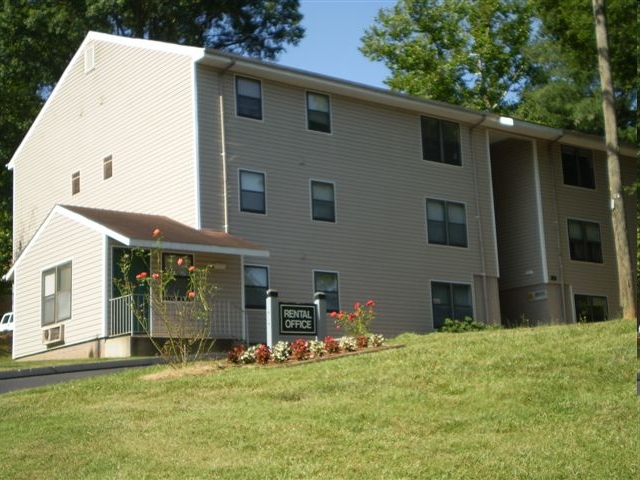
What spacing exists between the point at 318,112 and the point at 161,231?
6620 mm

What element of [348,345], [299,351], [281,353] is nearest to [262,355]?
[281,353]

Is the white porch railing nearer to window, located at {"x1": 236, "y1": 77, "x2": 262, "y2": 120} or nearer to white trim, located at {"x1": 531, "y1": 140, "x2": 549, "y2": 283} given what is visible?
window, located at {"x1": 236, "y1": 77, "x2": 262, "y2": 120}

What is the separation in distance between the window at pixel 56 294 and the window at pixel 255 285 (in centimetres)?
436

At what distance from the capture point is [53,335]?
26.7 m

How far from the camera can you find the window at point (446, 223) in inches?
1206

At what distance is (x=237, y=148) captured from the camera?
88.0 feet

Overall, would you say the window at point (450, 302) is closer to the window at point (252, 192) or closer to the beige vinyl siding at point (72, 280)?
the window at point (252, 192)

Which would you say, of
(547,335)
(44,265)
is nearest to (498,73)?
(44,265)

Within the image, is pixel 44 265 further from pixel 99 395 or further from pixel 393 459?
pixel 393 459

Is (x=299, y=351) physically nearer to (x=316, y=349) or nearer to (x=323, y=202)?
(x=316, y=349)

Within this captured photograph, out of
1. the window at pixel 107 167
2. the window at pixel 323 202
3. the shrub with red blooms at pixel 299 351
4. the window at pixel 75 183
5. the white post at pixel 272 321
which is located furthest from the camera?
the window at pixel 75 183

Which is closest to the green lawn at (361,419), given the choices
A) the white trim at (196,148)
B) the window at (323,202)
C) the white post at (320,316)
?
the white post at (320,316)

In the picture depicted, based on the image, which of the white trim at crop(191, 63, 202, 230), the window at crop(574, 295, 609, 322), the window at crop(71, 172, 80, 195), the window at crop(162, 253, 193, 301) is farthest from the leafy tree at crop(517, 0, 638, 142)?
the window at crop(71, 172, 80, 195)

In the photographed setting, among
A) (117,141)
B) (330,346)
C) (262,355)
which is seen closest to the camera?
(262,355)
